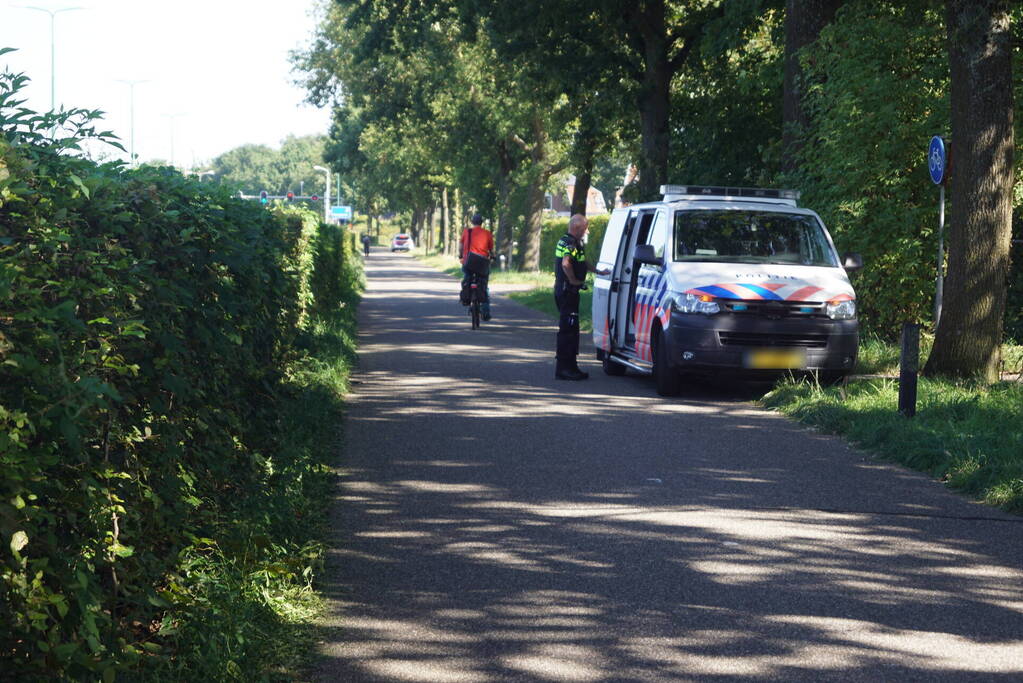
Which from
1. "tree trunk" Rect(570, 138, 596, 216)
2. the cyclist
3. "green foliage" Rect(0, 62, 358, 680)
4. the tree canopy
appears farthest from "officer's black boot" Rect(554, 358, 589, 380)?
"tree trunk" Rect(570, 138, 596, 216)

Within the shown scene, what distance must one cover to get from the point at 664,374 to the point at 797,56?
676 centimetres

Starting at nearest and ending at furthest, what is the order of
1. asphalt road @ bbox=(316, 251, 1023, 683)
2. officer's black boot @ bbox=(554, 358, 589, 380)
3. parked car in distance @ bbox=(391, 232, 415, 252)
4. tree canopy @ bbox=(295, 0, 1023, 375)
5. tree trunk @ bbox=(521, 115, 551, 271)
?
asphalt road @ bbox=(316, 251, 1023, 683) → officer's black boot @ bbox=(554, 358, 589, 380) → tree canopy @ bbox=(295, 0, 1023, 375) → tree trunk @ bbox=(521, 115, 551, 271) → parked car in distance @ bbox=(391, 232, 415, 252)

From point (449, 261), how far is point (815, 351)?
56292 millimetres

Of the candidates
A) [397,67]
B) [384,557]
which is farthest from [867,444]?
[397,67]

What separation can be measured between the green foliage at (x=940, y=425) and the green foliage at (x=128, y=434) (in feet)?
14.1

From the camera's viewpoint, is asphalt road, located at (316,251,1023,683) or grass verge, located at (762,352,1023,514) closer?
asphalt road, located at (316,251,1023,683)

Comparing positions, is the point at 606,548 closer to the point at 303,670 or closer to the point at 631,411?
the point at 303,670

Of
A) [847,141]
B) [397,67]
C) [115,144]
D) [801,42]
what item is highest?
[397,67]

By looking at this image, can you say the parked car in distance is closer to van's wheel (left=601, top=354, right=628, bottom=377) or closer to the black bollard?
van's wheel (left=601, top=354, right=628, bottom=377)

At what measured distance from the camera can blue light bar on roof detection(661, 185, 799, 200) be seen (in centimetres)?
1395

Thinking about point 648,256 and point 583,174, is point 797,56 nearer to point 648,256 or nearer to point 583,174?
point 648,256

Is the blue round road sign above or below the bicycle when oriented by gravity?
above

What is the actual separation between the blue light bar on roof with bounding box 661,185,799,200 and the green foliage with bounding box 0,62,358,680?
760 cm

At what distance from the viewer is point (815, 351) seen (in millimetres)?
12352
